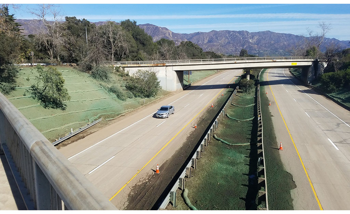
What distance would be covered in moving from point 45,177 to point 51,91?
22.5 m

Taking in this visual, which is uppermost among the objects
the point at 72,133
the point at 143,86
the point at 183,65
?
the point at 183,65

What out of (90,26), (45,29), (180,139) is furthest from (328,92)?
(90,26)

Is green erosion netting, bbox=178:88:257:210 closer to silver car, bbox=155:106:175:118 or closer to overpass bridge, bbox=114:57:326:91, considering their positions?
silver car, bbox=155:106:175:118

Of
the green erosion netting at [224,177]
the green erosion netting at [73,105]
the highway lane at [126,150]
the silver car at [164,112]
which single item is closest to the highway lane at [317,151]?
the green erosion netting at [224,177]

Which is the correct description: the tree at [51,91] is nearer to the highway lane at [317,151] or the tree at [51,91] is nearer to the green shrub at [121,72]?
the green shrub at [121,72]

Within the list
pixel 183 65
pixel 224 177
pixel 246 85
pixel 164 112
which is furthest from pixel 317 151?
pixel 183 65

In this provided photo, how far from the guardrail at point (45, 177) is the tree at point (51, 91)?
734 inches

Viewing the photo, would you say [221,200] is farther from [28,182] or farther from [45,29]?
[45,29]

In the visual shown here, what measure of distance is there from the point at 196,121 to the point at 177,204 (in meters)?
15.2

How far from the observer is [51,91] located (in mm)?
24125

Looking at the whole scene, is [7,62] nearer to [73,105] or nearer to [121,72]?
[73,105]

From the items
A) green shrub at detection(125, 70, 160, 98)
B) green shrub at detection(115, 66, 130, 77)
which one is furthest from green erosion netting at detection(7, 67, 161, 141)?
green shrub at detection(115, 66, 130, 77)

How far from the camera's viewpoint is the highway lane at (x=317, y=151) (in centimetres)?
1187

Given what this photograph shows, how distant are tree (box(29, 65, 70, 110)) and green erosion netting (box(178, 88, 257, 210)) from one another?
52.8ft
